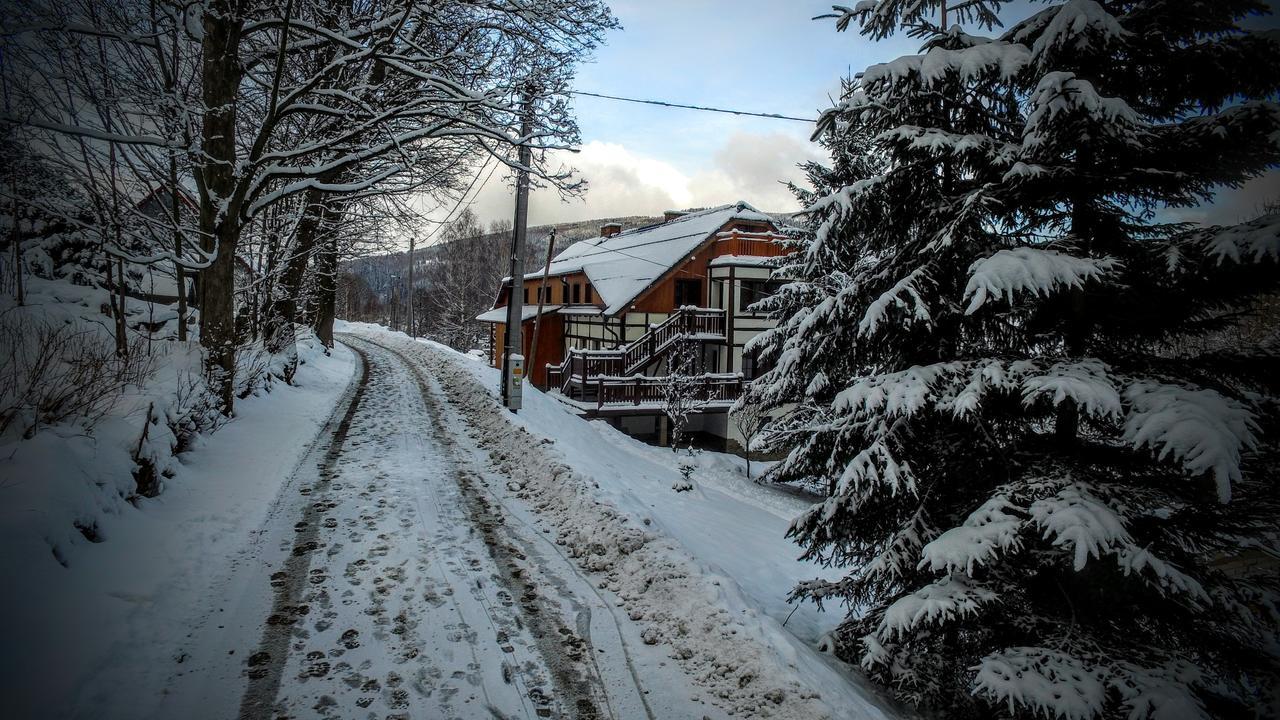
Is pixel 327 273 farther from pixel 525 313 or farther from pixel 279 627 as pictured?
pixel 279 627

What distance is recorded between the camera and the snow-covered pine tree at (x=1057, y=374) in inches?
130

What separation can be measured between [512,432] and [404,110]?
18.0ft

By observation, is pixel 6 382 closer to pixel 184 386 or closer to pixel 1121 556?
pixel 184 386

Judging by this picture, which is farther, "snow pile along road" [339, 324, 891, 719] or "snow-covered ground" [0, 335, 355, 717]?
"snow pile along road" [339, 324, 891, 719]

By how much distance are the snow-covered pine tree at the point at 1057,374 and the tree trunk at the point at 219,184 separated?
7947mm

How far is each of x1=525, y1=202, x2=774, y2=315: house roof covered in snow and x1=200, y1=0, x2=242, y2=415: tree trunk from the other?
13162mm

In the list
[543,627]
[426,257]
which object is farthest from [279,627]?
[426,257]

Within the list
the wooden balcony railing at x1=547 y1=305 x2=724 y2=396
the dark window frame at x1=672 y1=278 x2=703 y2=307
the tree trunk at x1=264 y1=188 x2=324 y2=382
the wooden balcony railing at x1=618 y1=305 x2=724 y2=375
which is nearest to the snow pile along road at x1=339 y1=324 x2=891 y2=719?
the tree trunk at x1=264 y1=188 x2=324 y2=382

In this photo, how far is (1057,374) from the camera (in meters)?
3.72

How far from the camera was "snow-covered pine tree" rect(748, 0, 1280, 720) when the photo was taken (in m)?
3.31

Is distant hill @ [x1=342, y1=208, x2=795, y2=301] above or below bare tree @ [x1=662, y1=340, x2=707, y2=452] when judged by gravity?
above

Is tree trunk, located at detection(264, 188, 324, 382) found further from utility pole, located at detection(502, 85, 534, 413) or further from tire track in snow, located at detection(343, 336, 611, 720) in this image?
tire track in snow, located at detection(343, 336, 611, 720)

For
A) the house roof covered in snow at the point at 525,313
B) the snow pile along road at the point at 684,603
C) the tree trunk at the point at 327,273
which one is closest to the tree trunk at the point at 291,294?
the tree trunk at the point at 327,273

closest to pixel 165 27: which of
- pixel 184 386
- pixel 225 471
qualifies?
pixel 184 386
